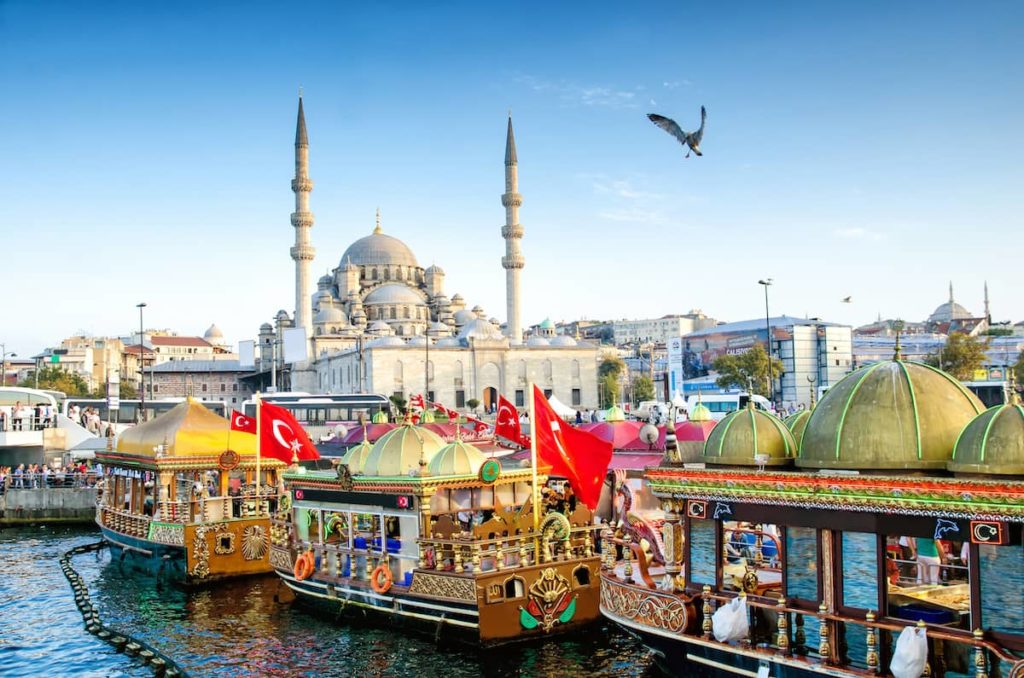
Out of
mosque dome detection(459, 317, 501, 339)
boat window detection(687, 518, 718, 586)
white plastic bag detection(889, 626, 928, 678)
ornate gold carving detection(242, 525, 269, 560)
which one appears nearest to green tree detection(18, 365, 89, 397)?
mosque dome detection(459, 317, 501, 339)

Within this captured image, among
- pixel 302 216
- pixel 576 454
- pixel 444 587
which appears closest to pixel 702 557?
pixel 576 454

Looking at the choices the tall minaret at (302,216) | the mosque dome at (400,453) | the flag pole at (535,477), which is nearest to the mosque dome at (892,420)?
the flag pole at (535,477)

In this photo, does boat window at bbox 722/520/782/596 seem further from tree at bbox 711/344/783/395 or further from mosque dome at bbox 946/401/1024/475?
tree at bbox 711/344/783/395

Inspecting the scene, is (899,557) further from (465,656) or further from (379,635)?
(379,635)

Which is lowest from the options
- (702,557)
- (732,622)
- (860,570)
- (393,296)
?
(732,622)

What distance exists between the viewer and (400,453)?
475 inches

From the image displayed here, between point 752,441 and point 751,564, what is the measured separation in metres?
2.30

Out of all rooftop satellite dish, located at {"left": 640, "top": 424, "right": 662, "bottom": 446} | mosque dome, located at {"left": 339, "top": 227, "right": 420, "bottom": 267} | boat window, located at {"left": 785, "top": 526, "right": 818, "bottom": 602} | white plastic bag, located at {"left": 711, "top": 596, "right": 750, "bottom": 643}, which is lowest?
white plastic bag, located at {"left": 711, "top": 596, "right": 750, "bottom": 643}

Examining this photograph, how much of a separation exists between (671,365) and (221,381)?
3964 centimetres

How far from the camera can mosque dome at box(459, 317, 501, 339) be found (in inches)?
2495

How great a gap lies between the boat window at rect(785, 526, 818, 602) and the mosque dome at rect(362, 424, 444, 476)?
5.10 m

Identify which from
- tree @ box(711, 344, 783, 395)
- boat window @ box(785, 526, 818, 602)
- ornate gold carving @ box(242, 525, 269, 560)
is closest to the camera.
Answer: boat window @ box(785, 526, 818, 602)

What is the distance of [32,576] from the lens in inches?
683

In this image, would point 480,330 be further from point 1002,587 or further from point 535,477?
point 1002,587
